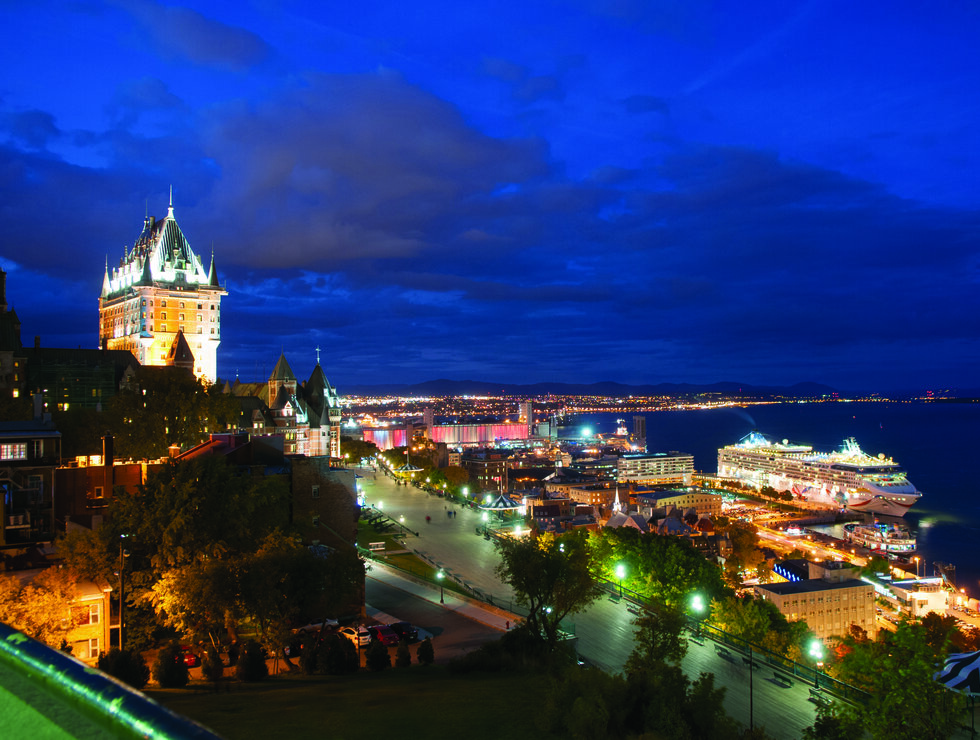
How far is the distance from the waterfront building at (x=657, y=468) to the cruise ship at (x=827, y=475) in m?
5.32

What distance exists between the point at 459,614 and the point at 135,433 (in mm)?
18875

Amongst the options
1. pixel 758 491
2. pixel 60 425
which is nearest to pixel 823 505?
pixel 758 491

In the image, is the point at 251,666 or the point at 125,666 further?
the point at 251,666

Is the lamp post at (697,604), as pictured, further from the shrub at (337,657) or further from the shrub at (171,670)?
the shrub at (171,670)

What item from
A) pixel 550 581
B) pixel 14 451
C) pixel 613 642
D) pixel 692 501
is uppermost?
pixel 14 451

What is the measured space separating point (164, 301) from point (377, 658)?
52.4 meters

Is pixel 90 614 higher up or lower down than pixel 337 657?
higher up

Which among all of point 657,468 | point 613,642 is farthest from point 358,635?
point 657,468

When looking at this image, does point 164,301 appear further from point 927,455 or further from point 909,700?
point 927,455

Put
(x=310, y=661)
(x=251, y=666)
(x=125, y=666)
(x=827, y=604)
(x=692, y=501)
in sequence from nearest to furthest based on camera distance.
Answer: (x=125, y=666)
(x=251, y=666)
(x=310, y=661)
(x=827, y=604)
(x=692, y=501)

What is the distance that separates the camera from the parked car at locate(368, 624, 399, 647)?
17656 millimetres

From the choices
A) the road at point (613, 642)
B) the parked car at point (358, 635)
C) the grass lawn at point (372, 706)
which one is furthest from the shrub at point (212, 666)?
the road at point (613, 642)

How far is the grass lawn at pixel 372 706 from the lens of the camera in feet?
34.3

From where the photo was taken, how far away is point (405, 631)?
18062mm
